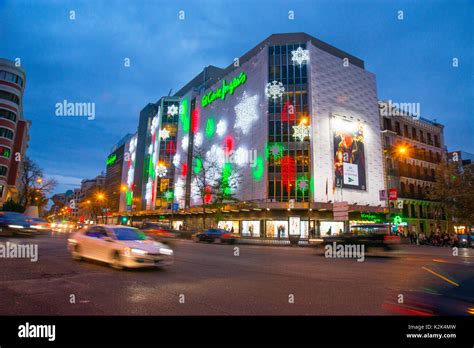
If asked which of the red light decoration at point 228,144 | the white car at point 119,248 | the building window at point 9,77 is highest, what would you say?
the building window at point 9,77

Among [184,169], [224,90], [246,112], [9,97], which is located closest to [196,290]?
[246,112]

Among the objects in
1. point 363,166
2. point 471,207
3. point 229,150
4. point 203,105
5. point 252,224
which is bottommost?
point 252,224

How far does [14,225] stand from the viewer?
20.4 metres

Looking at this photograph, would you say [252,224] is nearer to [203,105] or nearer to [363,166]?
[363,166]

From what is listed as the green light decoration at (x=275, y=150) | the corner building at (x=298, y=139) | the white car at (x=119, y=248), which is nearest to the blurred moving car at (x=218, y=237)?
the corner building at (x=298, y=139)

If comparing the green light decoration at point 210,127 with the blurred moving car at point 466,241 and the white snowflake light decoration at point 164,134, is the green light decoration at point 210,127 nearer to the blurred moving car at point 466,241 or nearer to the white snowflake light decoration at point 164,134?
the white snowflake light decoration at point 164,134

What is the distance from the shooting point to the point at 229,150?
5041 centimetres

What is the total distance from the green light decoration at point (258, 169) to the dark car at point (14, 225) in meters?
29.3

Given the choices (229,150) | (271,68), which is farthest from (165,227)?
(271,68)

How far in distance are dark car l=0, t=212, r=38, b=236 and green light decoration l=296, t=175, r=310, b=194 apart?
3164cm

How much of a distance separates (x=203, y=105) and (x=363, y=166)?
3443 cm

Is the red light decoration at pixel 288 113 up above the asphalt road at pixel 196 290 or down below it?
above

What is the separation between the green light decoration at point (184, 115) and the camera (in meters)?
67.1
